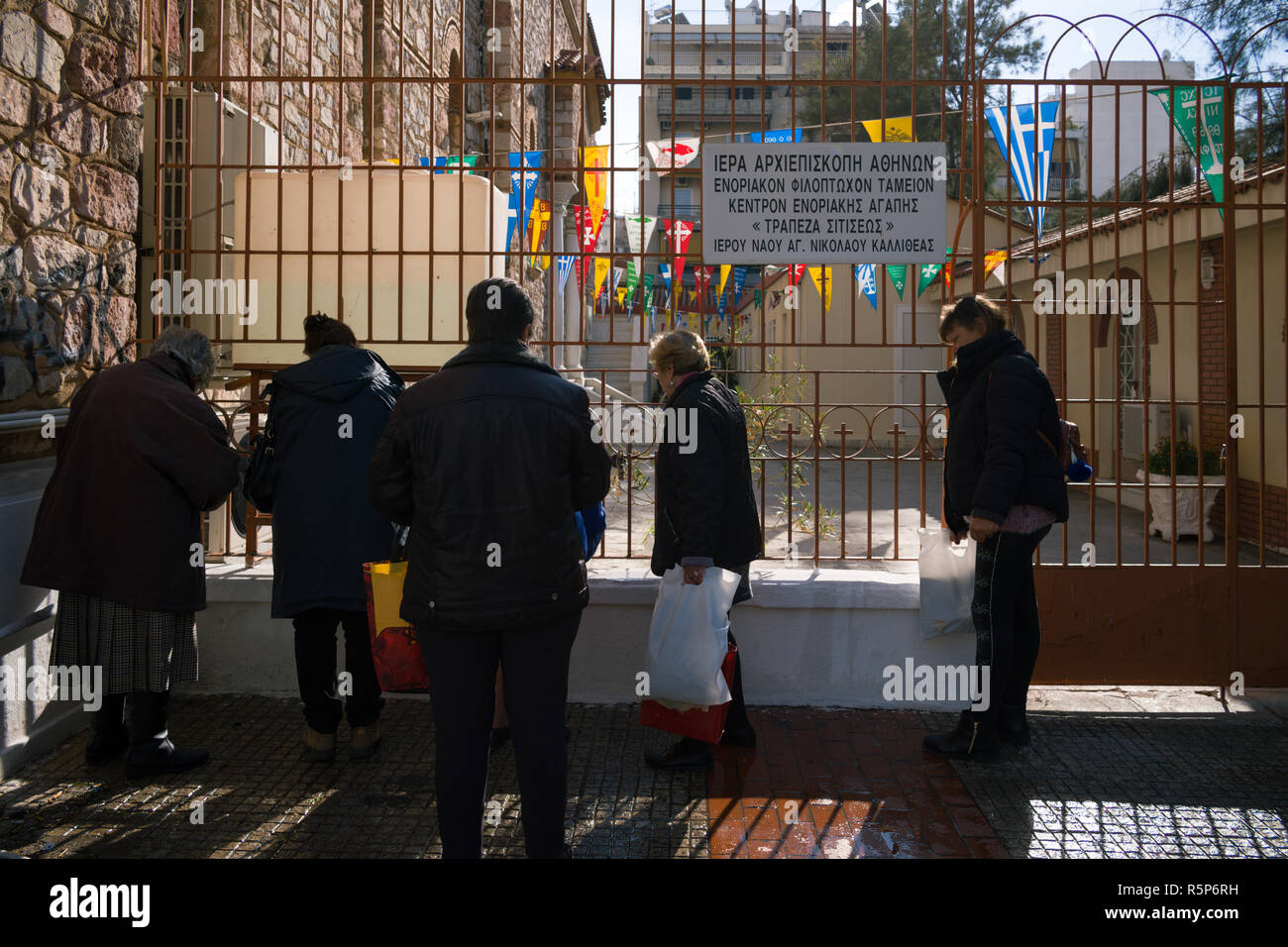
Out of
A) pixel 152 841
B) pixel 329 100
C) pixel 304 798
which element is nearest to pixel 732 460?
pixel 304 798

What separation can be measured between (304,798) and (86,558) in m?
1.20

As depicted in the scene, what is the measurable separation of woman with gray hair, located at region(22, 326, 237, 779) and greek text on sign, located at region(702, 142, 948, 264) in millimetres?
2388

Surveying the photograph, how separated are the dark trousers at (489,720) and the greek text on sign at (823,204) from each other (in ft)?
8.40

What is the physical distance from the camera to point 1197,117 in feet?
16.7

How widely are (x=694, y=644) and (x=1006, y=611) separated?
50.8 inches

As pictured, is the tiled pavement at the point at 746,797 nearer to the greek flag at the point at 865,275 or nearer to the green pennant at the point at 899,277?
the greek flag at the point at 865,275

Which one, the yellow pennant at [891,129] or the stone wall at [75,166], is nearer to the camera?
the stone wall at [75,166]

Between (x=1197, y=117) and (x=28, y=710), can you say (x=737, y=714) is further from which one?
(x=1197, y=117)

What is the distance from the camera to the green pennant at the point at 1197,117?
5090 mm

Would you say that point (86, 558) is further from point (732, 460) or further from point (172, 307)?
point (732, 460)

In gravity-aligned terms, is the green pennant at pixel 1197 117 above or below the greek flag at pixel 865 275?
above

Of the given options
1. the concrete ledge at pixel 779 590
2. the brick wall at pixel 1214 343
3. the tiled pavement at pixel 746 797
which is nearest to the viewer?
the tiled pavement at pixel 746 797

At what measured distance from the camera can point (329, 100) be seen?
8453 mm

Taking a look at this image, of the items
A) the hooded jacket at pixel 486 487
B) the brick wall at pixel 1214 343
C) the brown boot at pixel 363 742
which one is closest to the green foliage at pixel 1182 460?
the brick wall at pixel 1214 343
